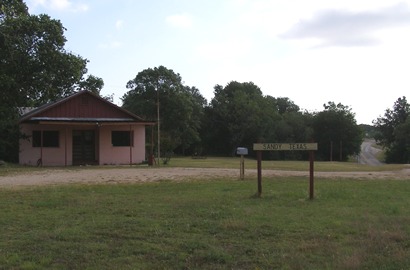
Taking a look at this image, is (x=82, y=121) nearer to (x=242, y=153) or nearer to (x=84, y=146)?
(x=84, y=146)

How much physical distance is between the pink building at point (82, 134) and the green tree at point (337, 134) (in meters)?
45.0

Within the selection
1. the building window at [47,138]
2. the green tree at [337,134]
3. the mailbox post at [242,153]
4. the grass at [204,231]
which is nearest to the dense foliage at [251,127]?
the green tree at [337,134]

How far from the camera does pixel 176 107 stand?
61.0 metres

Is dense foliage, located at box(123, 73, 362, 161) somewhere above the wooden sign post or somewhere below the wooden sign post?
above

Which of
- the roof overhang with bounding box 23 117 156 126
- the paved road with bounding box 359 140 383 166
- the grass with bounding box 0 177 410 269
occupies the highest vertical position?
the roof overhang with bounding box 23 117 156 126

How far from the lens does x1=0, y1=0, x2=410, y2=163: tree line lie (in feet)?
95.3

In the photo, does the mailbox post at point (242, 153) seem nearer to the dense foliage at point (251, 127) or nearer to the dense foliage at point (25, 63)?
the dense foliage at point (25, 63)

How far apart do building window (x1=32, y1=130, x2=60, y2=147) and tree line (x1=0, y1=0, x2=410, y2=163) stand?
1.17 meters

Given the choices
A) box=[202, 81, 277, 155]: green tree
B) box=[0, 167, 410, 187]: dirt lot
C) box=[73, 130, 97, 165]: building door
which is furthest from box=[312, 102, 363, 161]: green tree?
box=[0, 167, 410, 187]: dirt lot

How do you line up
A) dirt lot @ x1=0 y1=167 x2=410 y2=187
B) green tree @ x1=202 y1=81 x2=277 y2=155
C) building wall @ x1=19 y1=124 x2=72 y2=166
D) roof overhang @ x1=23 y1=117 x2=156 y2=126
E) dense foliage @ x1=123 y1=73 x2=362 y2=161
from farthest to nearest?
green tree @ x1=202 y1=81 x2=277 y2=155 < dense foliage @ x1=123 y1=73 x2=362 y2=161 < building wall @ x1=19 y1=124 x2=72 y2=166 < roof overhang @ x1=23 y1=117 x2=156 y2=126 < dirt lot @ x1=0 y1=167 x2=410 y2=187

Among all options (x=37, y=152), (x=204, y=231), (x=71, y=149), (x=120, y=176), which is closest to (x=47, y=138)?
(x=37, y=152)

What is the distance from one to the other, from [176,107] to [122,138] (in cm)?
2974

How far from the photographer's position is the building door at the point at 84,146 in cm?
3097

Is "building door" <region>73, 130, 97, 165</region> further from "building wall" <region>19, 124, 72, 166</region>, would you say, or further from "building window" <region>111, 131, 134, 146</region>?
"building window" <region>111, 131, 134, 146</region>
